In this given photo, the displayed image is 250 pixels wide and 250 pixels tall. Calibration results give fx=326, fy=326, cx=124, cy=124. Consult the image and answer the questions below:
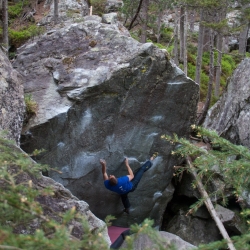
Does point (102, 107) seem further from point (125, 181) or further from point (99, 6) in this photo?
point (99, 6)

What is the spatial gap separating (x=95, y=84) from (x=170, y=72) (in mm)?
1760

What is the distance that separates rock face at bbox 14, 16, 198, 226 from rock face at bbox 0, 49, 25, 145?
0.63 m

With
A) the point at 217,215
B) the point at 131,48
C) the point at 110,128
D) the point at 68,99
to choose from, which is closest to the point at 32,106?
the point at 68,99

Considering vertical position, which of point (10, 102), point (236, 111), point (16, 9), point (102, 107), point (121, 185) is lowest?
point (121, 185)

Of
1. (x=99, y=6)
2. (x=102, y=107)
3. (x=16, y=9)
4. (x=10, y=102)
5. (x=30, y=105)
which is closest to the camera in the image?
(x=10, y=102)

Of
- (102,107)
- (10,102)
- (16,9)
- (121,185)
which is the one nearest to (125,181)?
(121,185)

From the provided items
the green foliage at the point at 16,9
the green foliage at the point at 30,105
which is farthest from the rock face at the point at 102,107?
the green foliage at the point at 16,9

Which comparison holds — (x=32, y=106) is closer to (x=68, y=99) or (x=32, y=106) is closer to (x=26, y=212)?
(x=68, y=99)

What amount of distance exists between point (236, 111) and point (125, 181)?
12.3ft

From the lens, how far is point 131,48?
7.09 metres

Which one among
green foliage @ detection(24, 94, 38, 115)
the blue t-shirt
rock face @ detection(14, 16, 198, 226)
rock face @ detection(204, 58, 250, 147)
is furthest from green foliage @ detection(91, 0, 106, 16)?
the blue t-shirt

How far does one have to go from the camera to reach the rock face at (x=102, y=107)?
6.62 m

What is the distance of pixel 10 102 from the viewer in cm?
568

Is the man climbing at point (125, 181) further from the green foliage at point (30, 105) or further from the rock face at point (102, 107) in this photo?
the green foliage at point (30, 105)
